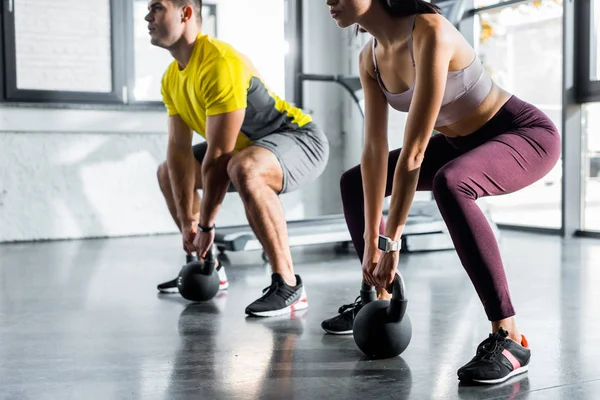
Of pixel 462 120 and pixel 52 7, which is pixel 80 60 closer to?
pixel 52 7

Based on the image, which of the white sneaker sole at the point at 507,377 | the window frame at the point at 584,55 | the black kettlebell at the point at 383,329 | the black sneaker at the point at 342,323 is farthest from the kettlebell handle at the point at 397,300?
the window frame at the point at 584,55

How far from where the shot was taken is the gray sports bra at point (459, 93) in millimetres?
1807

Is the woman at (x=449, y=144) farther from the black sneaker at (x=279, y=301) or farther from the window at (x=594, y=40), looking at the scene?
the window at (x=594, y=40)

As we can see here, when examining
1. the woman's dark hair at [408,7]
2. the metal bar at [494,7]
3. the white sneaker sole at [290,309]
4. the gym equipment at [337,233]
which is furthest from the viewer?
the metal bar at [494,7]

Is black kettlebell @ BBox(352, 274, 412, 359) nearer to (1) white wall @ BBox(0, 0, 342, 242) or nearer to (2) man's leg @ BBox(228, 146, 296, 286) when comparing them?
(2) man's leg @ BBox(228, 146, 296, 286)

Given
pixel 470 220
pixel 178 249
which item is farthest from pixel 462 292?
pixel 178 249

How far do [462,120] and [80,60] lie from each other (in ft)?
12.3

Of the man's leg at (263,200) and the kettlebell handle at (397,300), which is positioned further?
the man's leg at (263,200)

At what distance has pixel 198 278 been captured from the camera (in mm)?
2670

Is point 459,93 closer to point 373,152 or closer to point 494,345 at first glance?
point 373,152

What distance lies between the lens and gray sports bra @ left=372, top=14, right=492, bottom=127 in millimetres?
1807

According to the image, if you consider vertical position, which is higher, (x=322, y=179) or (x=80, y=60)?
(x=80, y=60)

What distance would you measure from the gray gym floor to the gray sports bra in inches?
25.5

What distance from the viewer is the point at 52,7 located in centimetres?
488
